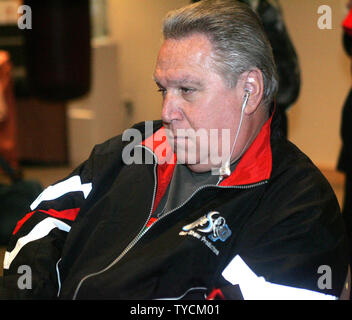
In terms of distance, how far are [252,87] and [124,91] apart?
4.64m

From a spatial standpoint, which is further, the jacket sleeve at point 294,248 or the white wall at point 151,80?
the white wall at point 151,80

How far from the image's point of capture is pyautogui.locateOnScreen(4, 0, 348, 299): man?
1.17m

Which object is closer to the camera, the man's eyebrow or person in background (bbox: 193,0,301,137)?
the man's eyebrow

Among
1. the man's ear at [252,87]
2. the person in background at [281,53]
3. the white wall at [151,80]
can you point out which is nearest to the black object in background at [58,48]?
the person in background at [281,53]

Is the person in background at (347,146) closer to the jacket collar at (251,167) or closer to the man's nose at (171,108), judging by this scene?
the jacket collar at (251,167)

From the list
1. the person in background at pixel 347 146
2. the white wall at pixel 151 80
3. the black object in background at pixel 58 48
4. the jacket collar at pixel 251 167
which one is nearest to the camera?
the jacket collar at pixel 251 167

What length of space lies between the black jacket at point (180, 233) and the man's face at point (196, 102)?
8 cm

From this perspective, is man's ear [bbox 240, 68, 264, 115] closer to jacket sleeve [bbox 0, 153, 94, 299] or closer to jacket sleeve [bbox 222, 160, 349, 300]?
jacket sleeve [bbox 222, 160, 349, 300]

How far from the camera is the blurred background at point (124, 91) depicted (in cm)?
440

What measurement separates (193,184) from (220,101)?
21 centimetres

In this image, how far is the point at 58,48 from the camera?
2.47m

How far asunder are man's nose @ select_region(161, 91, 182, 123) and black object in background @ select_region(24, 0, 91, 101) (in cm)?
119

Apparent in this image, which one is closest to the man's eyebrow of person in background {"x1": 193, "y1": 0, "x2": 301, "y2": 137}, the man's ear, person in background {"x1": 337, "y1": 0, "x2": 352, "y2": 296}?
the man's ear

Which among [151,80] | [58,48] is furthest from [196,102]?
[151,80]
